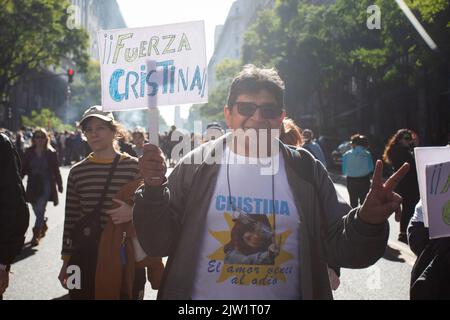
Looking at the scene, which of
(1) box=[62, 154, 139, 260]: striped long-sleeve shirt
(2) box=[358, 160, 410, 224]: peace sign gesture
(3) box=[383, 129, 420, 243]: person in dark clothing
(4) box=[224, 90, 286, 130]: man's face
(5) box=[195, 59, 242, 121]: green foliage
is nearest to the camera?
(2) box=[358, 160, 410, 224]: peace sign gesture

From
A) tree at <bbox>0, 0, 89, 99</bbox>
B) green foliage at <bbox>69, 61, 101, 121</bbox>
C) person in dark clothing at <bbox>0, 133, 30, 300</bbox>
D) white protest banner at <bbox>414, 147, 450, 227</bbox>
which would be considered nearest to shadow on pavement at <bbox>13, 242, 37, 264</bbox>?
person in dark clothing at <bbox>0, 133, 30, 300</bbox>

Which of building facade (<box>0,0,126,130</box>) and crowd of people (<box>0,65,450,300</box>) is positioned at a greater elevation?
building facade (<box>0,0,126,130</box>)

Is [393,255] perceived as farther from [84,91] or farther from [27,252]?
[84,91]

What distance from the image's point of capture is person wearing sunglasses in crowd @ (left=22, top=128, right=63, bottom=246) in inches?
355

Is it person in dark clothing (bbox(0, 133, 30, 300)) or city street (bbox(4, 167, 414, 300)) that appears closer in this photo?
person in dark clothing (bbox(0, 133, 30, 300))

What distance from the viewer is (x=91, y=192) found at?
12.8ft

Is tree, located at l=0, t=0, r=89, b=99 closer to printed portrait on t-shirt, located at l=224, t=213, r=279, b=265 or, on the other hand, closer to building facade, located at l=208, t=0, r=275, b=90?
→ printed portrait on t-shirt, located at l=224, t=213, r=279, b=265

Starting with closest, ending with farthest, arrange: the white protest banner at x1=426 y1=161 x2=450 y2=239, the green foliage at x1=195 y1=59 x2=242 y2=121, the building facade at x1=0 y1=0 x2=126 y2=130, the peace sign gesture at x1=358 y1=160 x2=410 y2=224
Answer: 1. the peace sign gesture at x1=358 y1=160 x2=410 y2=224
2. the white protest banner at x1=426 y1=161 x2=450 y2=239
3. the building facade at x1=0 y1=0 x2=126 y2=130
4. the green foliage at x1=195 y1=59 x2=242 y2=121

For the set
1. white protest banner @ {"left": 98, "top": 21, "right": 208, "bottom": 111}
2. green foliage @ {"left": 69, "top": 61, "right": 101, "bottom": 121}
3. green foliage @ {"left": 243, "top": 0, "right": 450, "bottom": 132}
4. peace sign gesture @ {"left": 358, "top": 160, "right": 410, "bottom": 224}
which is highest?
green foliage @ {"left": 69, "top": 61, "right": 101, "bottom": 121}

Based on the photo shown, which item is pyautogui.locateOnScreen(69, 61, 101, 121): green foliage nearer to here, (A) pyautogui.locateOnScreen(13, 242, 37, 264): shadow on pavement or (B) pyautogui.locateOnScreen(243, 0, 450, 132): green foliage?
(B) pyautogui.locateOnScreen(243, 0, 450, 132): green foliage

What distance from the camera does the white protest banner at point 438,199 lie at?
2977mm

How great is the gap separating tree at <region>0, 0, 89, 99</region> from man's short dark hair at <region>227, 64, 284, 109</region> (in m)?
23.8

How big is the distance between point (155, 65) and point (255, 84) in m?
0.52
